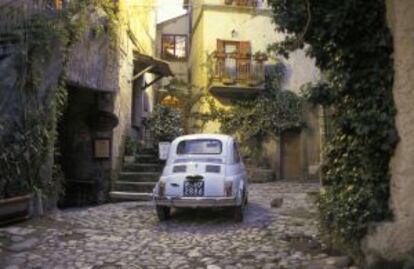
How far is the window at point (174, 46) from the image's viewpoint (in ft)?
112

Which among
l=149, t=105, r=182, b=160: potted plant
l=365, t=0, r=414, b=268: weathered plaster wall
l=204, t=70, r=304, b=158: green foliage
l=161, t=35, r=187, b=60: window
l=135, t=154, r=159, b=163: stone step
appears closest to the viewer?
l=365, t=0, r=414, b=268: weathered plaster wall

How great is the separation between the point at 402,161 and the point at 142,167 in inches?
437

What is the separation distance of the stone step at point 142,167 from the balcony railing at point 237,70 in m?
→ 8.24

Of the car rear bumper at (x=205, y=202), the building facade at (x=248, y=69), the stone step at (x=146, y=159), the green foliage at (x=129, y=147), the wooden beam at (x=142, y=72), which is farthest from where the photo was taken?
the building facade at (x=248, y=69)

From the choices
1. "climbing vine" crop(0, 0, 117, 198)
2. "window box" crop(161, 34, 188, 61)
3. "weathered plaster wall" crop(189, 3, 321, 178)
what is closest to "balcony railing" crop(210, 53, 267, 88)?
"weathered plaster wall" crop(189, 3, 321, 178)

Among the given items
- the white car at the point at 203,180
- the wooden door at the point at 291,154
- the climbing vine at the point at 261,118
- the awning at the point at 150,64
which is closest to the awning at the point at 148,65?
the awning at the point at 150,64

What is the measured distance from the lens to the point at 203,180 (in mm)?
11016

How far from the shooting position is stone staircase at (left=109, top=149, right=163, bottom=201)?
15328 millimetres

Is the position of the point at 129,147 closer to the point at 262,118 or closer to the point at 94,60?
the point at 94,60

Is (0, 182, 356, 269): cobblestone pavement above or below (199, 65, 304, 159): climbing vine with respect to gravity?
below

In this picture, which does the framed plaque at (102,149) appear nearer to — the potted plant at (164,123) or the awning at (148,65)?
the awning at (148,65)

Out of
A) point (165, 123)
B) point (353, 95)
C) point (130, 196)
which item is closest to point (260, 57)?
point (165, 123)

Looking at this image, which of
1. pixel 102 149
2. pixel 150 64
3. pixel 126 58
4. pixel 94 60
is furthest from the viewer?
pixel 150 64

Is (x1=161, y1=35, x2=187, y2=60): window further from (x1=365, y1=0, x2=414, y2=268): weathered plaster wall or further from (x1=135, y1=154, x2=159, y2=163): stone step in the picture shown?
(x1=365, y1=0, x2=414, y2=268): weathered plaster wall
